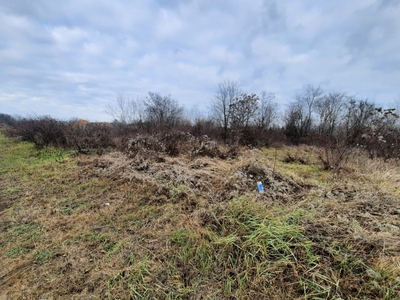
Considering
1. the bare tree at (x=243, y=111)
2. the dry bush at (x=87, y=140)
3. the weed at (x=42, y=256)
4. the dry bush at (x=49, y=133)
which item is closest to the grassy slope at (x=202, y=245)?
the weed at (x=42, y=256)

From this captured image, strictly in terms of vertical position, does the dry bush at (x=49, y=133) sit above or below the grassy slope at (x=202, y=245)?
above

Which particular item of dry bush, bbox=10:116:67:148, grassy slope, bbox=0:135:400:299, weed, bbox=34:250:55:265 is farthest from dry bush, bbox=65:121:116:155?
weed, bbox=34:250:55:265

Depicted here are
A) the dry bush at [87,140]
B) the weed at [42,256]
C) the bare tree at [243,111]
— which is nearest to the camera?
the weed at [42,256]

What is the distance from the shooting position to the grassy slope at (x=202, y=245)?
1.63 meters

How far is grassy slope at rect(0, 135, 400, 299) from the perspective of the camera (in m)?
1.63

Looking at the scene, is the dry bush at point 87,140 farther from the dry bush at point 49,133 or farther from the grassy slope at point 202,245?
the grassy slope at point 202,245

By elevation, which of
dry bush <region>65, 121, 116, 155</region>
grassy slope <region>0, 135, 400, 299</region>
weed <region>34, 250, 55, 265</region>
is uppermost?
dry bush <region>65, 121, 116, 155</region>

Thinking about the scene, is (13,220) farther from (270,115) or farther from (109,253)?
(270,115)

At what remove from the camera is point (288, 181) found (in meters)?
4.20

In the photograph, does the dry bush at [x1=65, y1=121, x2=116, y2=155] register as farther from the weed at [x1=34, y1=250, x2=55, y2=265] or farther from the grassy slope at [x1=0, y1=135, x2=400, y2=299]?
the weed at [x1=34, y1=250, x2=55, y2=265]

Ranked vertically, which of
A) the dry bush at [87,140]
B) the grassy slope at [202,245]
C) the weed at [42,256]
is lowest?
the weed at [42,256]

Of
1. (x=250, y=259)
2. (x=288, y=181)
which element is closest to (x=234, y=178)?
(x=288, y=181)

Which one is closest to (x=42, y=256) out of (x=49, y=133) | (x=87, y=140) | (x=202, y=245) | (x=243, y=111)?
(x=202, y=245)

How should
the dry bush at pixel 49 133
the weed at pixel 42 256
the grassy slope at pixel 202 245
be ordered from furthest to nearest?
the dry bush at pixel 49 133, the weed at pixel 42 256, the grassy slope at pixel 202 245
